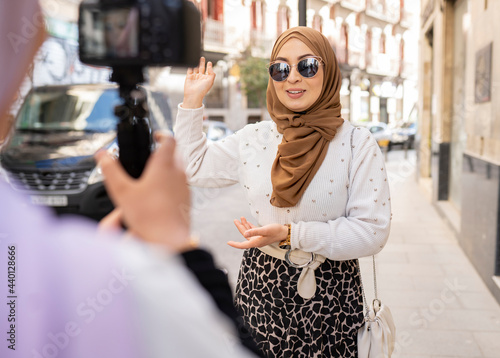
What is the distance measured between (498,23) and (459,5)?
3388mm

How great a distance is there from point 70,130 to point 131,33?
0.89 meters

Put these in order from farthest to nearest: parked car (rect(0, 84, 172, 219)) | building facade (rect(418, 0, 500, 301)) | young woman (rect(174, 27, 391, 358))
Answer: building facade (rect(418, 0, 500, 301)), young woman (rect(174, 27, 391, 358)), parked car (rect(0, 84, 172, 219))

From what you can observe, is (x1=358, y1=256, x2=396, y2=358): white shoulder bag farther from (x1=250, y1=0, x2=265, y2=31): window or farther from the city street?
(x1=250, y1=0, x2=265, y2=31): window

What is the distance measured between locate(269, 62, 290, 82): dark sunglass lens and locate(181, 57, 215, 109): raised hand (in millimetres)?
270

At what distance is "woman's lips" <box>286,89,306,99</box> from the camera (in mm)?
1750

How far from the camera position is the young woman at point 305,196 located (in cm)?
163

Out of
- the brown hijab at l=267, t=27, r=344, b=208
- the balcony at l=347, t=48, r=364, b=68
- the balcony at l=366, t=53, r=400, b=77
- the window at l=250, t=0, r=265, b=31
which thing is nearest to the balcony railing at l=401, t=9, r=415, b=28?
the balcony at l=366, t=53, r=400, b=77

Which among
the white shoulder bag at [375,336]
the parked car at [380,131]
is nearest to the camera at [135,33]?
the white shoulder bag at [375,336]

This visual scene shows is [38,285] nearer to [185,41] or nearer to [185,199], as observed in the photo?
[185,199]

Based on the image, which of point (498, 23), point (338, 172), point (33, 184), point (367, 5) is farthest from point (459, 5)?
point (367, 5)

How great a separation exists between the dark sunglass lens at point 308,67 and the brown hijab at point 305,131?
0.04m

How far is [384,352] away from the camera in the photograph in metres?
1.75

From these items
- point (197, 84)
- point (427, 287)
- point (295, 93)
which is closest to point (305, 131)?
point (295, 93)

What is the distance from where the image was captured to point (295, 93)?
69.2 inches
